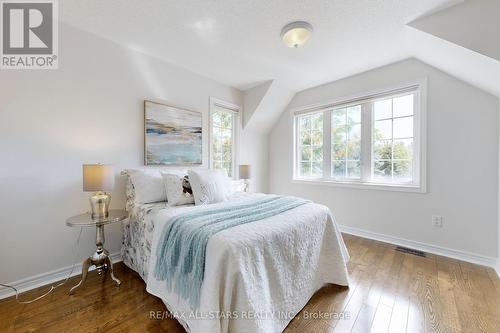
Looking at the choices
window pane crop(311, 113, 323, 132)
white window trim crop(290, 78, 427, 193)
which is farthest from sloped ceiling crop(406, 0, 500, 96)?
window pane crop(311, 113, 323, 132)

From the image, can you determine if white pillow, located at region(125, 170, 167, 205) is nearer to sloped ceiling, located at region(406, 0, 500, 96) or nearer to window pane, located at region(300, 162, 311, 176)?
window pane, located at region(300, 162, 311, 176)

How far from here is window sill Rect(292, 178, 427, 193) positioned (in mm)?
2630

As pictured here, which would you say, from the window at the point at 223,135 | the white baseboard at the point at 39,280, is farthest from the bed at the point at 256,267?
the window at the point at 223,135

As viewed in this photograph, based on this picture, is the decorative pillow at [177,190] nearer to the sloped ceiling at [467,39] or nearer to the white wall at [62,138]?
the white wall at [62,138]

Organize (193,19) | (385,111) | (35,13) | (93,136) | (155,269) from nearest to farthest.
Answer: (155,269)
(35,13)
(193,19)
(93,136)
(385,111)

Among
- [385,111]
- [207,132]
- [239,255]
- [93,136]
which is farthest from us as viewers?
[207,132]

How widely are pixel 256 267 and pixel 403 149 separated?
2.68m

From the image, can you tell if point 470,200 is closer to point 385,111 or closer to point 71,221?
point 385,111

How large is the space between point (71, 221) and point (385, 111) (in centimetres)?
379

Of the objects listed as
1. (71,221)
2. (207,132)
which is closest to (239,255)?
(71,221)

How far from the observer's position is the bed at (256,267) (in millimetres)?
1110

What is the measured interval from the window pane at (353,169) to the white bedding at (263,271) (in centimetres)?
161

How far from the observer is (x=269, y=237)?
1327 mm

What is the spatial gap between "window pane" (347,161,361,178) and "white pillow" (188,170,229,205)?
6.70ft
